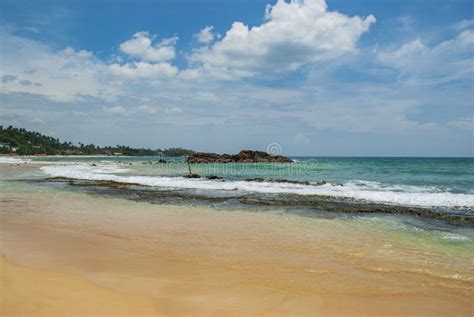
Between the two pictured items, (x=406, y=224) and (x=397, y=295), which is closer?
(x=397, y=295)

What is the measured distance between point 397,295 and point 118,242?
5.14 m

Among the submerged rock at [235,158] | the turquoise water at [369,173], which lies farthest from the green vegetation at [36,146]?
the turquoise water at [369,173]

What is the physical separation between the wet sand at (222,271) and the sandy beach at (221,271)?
0.02 m

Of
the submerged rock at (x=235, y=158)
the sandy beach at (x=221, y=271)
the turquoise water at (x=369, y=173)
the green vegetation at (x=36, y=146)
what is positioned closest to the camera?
the sandy beach at (x=221, y=271)

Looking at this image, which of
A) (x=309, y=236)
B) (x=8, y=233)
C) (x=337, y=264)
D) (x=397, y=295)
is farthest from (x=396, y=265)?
(x=8, y=233)

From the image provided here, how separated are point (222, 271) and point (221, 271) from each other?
0.02 m

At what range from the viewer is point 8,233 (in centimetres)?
720

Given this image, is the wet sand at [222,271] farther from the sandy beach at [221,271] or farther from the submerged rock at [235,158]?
the submerged rock at [235,158]

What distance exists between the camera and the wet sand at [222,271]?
3.70 metres

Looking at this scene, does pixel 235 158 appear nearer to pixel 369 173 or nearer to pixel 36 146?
pixel 369 173

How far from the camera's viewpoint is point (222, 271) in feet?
15.9

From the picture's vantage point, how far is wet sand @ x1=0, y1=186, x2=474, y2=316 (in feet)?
12.1

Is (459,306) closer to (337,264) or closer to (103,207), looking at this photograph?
(337,264)

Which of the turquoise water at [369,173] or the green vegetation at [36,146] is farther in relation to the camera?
the green vegetation at [36,146]
